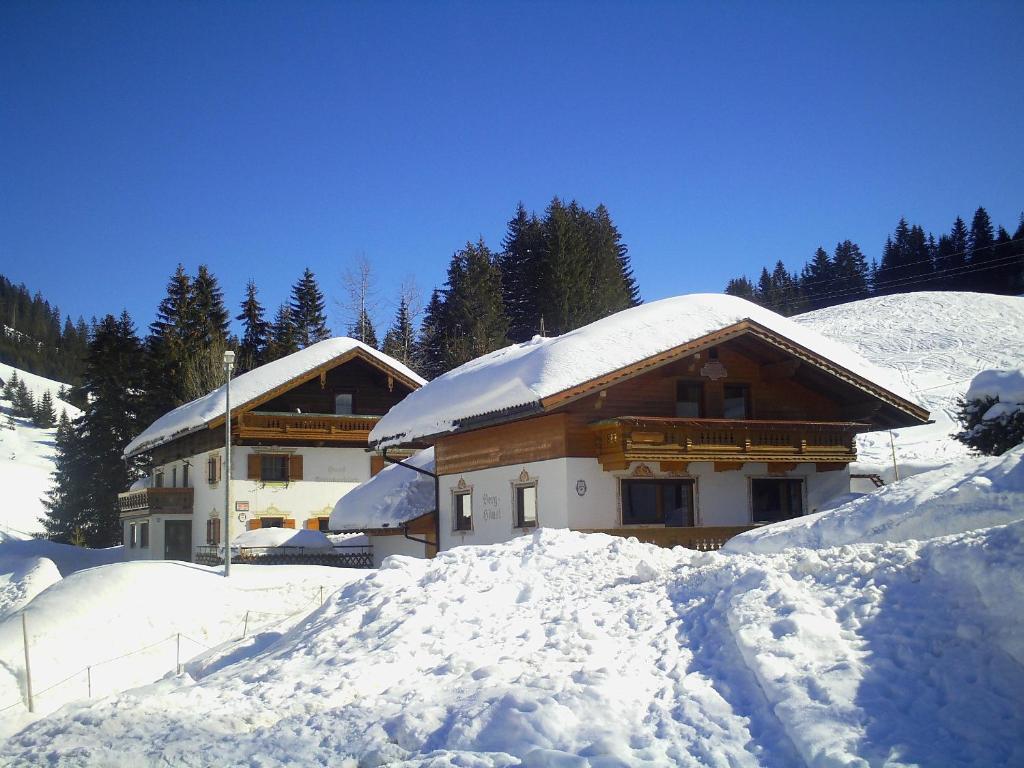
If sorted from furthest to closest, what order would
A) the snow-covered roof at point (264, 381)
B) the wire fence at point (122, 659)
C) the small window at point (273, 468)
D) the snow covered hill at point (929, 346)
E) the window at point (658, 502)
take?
1. the snow covered hill at point (929, 346)
2. the small window at point (273, 468)
3. the snow-covered roof at point (264, 381)
4. the window at point (658, 502)
5. the wire fence at point (122, 659)

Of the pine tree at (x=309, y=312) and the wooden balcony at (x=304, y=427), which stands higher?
the pine tree at (x=309, y=312)

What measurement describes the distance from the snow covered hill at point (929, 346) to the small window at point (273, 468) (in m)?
23.6

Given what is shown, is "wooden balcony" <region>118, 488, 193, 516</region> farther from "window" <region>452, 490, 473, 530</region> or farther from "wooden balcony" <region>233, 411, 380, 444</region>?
"window" <region>452, 490, 473, 530</region>

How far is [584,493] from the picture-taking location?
A: 21.4 m

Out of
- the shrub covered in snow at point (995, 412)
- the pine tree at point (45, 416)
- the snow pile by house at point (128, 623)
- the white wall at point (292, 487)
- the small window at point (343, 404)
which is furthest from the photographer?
the pine tree at point (45, 416)

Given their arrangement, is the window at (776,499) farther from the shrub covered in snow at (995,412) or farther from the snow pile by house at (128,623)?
the snow pile by house at (128,623)

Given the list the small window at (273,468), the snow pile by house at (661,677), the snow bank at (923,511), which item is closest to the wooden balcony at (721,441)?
the snow bank at (923,511)

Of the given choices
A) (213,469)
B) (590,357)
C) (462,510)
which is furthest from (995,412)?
(213,469)

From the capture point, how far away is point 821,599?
29.3 feet

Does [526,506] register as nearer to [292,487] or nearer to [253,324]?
[292,487]

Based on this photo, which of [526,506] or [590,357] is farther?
[526,506]

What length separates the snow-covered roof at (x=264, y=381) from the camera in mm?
36728

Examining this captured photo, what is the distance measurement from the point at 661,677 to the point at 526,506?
14.9m

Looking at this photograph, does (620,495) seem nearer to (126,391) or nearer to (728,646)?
(728,646)
